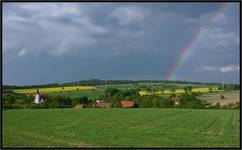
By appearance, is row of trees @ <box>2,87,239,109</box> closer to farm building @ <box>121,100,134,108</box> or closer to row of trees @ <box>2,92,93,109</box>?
row of trees @ <box>2,92,93,109</box>

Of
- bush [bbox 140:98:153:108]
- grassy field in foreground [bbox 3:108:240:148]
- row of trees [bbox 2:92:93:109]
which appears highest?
row of trees [bbox 2:92:93:109]

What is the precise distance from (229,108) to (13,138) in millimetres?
19844

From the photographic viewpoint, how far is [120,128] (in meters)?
20.1

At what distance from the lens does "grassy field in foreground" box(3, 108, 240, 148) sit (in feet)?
44.4

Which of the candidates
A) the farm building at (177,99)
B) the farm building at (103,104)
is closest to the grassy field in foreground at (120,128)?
the farm building at (177,99)

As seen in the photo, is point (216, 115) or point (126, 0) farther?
point (216, 115)

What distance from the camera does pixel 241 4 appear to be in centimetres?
1105

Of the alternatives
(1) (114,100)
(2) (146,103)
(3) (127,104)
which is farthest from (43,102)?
(2) (146,103)

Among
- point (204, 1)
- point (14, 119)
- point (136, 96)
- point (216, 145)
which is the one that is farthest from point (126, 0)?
point (14, 119)

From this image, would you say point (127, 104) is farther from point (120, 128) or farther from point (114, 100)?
point (120, 128)

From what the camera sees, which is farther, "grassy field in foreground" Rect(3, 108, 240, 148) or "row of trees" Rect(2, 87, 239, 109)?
"row of trees" Rect(2, 87, 239, 109)

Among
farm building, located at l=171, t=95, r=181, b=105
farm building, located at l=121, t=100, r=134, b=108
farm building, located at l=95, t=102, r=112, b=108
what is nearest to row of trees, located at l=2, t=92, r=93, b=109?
farm building, located at l=95, t=102, r=112, b=108

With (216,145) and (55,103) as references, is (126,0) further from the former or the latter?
(55,103)

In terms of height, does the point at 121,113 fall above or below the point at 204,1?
below
